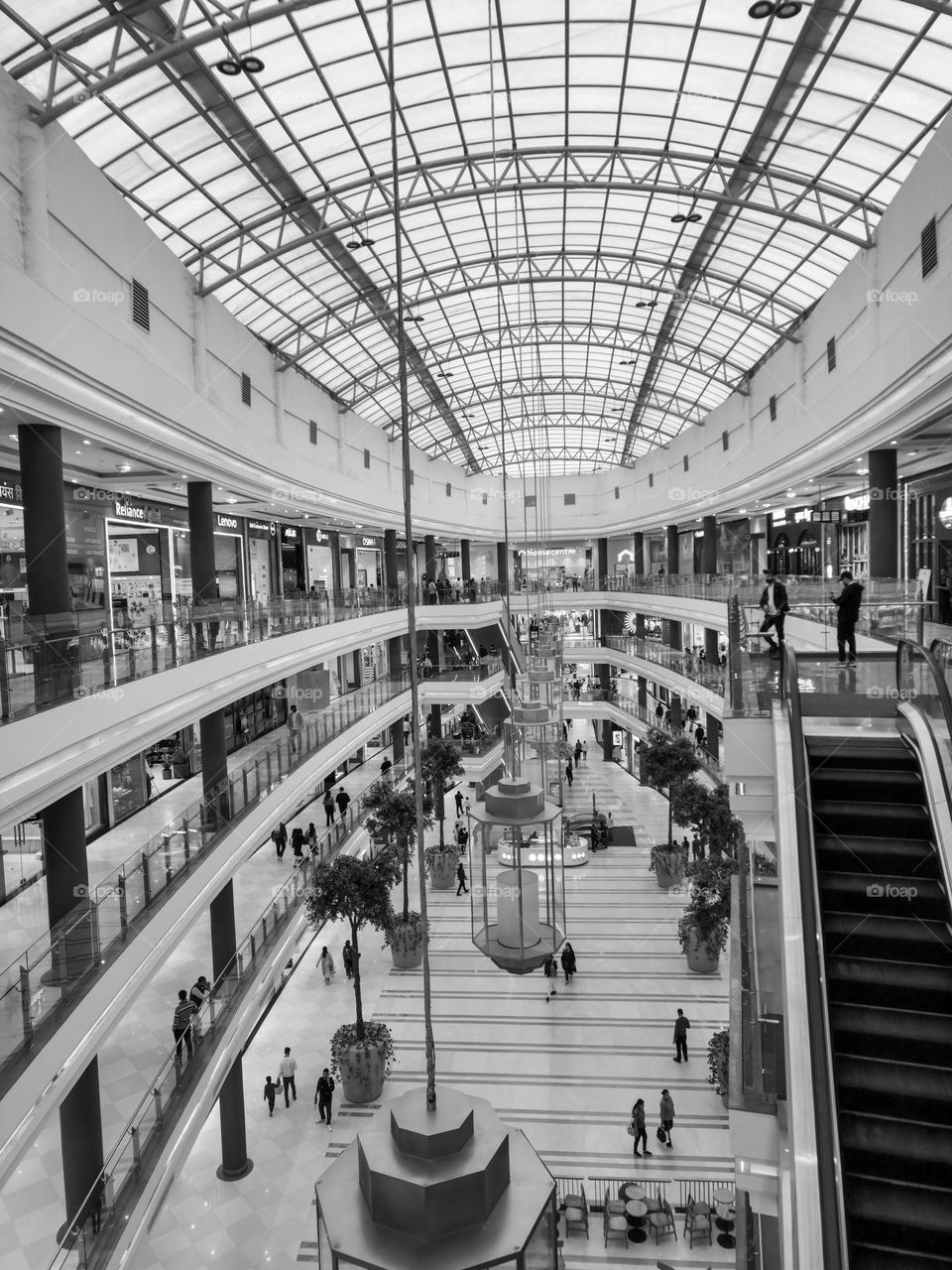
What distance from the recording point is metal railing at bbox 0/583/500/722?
7.95 meters

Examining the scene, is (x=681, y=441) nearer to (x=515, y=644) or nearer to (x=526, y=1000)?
(x=515, y=644)

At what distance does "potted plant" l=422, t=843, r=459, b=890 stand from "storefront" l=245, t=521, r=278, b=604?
37.9ft

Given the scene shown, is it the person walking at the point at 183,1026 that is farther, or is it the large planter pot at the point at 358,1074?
the large planter pot at the point at 358,1074

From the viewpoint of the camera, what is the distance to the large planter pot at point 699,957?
69.3 feet

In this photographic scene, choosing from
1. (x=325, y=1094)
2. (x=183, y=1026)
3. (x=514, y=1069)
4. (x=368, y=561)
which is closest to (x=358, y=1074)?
(x=325, y=1094)

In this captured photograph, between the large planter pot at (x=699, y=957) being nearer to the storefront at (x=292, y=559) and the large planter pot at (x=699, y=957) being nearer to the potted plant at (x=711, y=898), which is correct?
the potted plant at (x=711, y=898)

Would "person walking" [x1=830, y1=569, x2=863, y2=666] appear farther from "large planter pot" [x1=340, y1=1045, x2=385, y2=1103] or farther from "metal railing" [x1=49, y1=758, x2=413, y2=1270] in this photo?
"large planter pot" [x1=340, y1=1045, x2=385, y2=1103]

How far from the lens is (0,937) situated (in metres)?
10.5

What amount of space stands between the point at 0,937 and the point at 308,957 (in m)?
13.5

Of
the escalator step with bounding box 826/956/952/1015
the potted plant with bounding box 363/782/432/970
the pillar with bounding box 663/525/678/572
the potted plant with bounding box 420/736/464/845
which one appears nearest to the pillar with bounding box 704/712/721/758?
the potted plant with bounding box 420/736/464/845

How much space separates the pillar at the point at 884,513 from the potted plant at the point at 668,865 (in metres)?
13.1

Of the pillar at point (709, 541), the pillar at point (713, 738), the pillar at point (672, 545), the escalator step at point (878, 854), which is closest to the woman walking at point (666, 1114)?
the escalator step at point (878, 854)

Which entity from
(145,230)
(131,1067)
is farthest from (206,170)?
(131,1067)

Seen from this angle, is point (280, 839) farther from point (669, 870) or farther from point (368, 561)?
point (368, 561)
